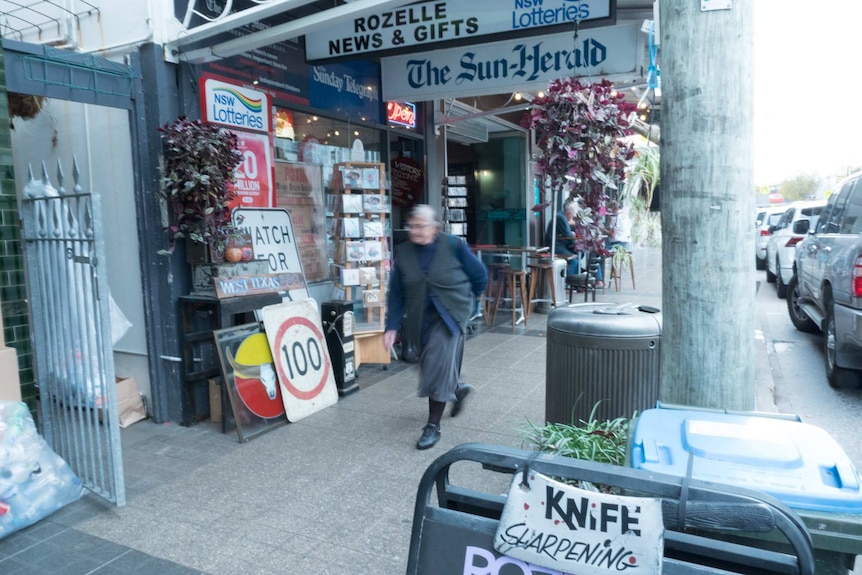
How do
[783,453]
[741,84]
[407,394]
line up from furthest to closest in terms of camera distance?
[407,394] < [741,84] < [783,453]

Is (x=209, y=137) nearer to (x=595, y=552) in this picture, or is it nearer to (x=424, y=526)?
(x=424, y=526)

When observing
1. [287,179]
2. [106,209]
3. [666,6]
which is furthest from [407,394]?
[666,6]

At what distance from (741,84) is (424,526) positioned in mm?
1973

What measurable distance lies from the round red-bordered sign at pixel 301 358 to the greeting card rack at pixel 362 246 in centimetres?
117

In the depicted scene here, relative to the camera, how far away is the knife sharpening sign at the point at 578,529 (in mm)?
1412

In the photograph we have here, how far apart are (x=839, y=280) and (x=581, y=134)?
341cm

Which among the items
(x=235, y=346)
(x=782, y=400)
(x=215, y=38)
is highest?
(x=215, y=38)

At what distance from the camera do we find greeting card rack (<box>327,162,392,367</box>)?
6.97 meters

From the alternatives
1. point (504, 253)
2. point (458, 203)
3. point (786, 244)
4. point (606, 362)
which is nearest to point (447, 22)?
point (606, 362)

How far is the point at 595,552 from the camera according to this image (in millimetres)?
1448

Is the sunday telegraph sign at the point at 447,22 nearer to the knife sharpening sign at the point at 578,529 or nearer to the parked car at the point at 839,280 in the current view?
the parked car at the point at 839,280

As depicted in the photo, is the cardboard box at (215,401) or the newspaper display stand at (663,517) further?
the cardboard box at (215,401)

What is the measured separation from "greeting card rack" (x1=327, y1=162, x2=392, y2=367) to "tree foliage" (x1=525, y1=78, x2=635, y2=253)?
2.55 metres

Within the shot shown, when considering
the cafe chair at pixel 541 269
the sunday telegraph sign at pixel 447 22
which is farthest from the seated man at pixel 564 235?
the sunday telegraph sign at pixel 447 22
